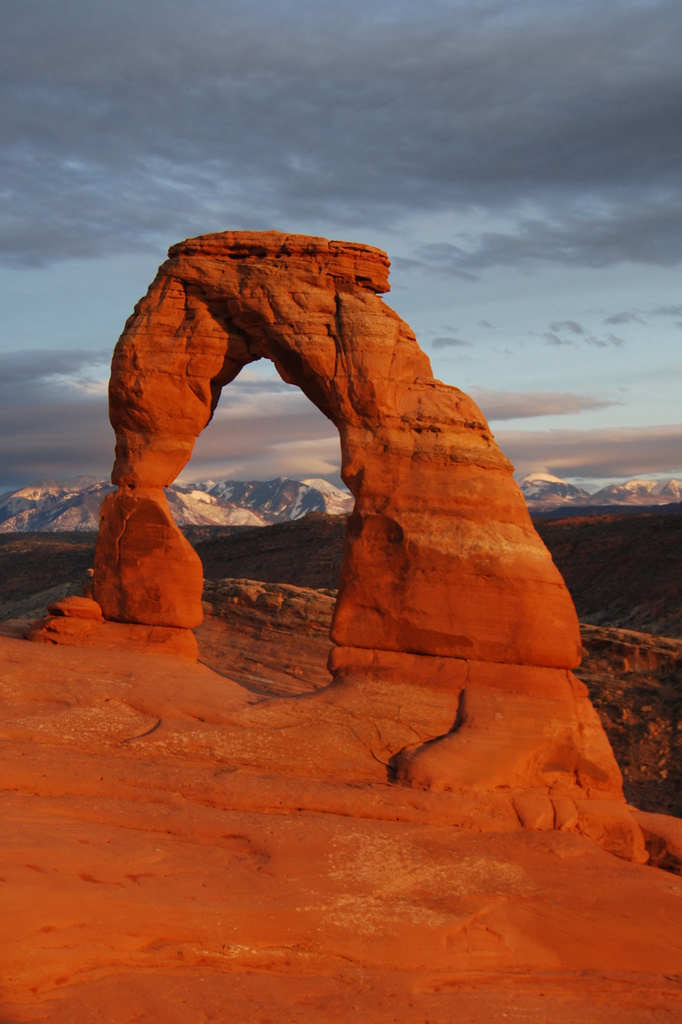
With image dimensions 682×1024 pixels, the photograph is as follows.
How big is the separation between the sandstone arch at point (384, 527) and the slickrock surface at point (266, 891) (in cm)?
90

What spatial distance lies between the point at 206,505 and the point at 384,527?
136 m

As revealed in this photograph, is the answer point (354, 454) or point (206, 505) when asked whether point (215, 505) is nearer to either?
point (206, 505)

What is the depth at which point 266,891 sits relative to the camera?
8609 millimetres

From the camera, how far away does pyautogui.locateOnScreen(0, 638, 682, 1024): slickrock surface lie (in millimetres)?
7613

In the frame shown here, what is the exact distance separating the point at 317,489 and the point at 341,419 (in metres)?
158

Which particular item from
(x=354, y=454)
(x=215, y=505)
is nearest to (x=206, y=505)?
(x=215, y=505)

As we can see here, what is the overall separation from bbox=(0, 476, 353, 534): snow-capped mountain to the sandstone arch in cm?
9941

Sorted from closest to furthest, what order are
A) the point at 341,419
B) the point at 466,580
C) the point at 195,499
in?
the point at 466,580
the point at 341,419
the point at 195,499

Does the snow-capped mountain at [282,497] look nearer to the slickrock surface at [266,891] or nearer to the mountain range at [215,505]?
the mountain range at [215,505]

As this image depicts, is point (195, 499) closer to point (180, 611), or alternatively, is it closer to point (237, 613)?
point (237, 613)

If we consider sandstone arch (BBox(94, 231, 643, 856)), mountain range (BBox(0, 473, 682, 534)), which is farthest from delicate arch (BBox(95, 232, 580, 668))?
mountain range (BBox(0, 473, 682, 534))

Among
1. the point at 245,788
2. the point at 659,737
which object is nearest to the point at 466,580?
the point at 245,788

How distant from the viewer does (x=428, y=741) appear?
11539mm

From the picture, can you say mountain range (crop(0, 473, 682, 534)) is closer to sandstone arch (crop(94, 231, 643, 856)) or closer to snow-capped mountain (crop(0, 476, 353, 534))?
snow-capped mountain (crop(0, 476, 353, 534))
